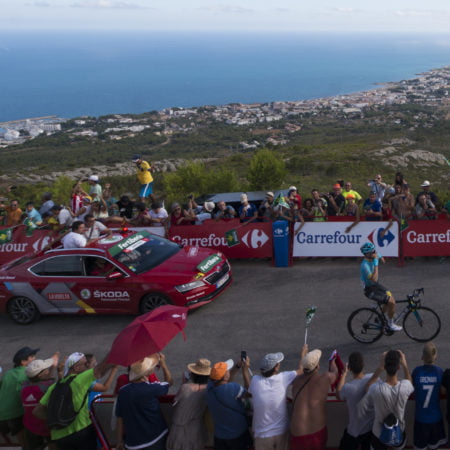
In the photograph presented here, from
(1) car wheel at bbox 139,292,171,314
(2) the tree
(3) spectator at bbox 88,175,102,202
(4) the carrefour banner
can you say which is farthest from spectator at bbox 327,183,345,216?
(2) the tree

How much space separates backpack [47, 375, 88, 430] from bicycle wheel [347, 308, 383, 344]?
5.19 meters

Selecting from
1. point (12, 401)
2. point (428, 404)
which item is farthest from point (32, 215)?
point (428, 404)

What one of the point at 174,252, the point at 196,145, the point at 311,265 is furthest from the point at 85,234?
the point at 196,145

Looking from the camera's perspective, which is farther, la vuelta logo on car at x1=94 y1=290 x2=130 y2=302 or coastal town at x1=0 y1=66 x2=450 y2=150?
coastal town at x1=0 y1=66 x2=450 y2=150

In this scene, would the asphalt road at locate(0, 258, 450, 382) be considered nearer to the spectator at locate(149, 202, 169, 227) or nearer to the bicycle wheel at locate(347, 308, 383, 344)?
the bicycle wheel at locate(347, 308, 383, 344)

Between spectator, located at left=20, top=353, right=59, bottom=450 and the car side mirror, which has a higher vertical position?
spectator, located at left=20, top=353, right=59, bottom=450

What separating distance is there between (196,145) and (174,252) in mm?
76672

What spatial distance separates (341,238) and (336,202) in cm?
134

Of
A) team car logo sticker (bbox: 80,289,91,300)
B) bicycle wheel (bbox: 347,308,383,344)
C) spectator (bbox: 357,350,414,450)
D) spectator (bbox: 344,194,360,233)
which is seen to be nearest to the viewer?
spectator (bbox: 357,350,414,450)

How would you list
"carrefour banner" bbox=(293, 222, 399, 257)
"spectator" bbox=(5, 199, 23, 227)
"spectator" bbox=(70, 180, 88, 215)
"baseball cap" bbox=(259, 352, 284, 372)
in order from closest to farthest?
1. "baseball cap" bbox=(259, 352, 284, 372)
2. "carrefour banner" bbox=(293, 222, 399, 257)
3. "spectator" bbox=(5, 199, 23, 227)
4. "spectator" bbox=(70, 180, 88, 215)

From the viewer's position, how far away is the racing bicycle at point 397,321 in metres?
9.07

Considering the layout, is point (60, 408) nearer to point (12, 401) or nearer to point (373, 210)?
point (12, 401)

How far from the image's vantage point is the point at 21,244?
14398mm

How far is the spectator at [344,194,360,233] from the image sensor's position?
13.2m
